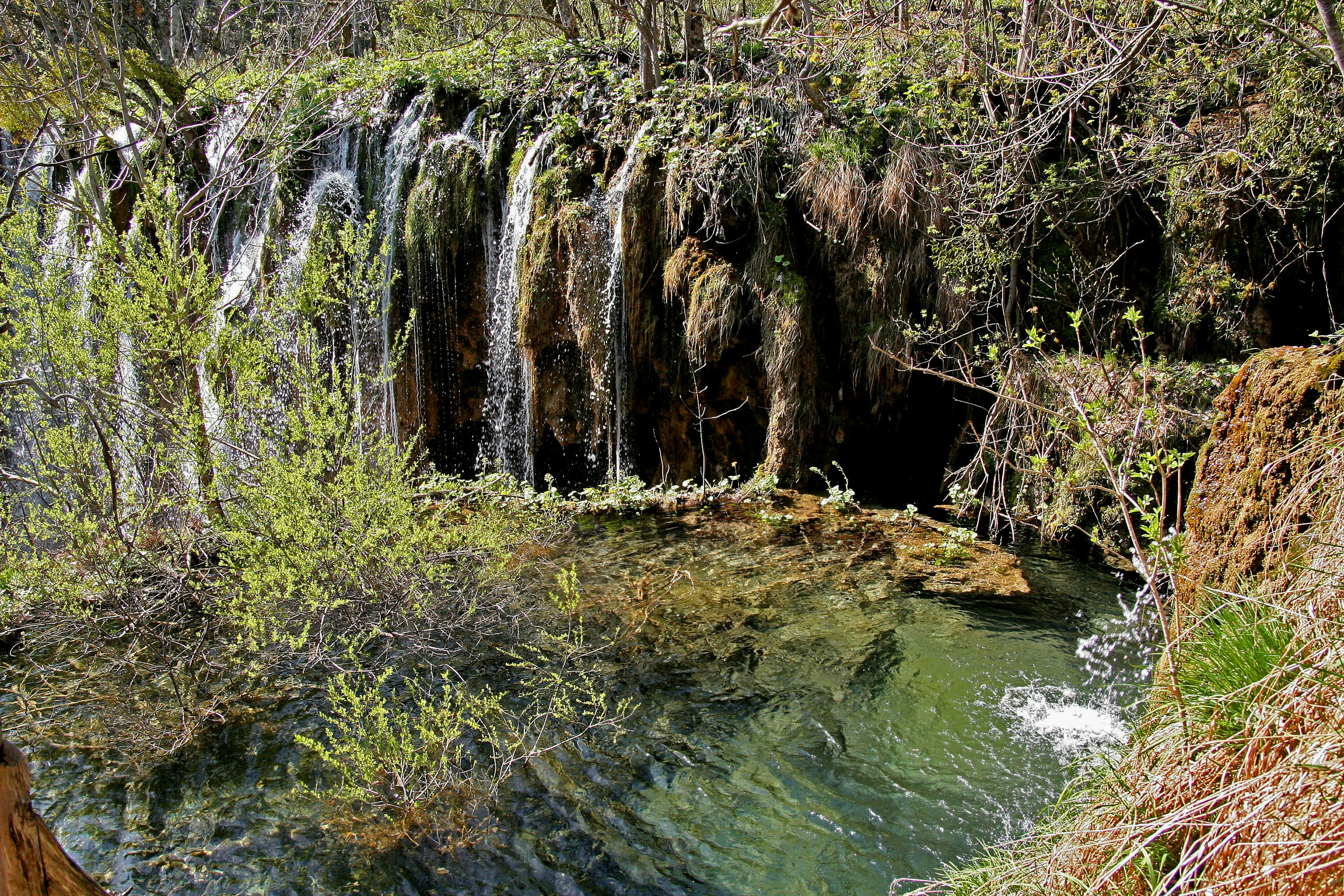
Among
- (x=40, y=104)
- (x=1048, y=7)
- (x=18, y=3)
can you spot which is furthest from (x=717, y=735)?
(x=18, y=3)

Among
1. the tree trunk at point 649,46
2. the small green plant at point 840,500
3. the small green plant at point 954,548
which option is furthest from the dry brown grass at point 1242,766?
the tree trunk at point 649,46

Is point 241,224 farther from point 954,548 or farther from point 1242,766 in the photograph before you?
point 1242,766

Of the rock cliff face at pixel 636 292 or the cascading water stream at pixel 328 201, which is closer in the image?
the rock cliff face at pixel 636 292

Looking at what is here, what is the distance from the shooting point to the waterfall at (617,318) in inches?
306

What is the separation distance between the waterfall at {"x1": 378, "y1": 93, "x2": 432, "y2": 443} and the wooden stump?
7.01 meters

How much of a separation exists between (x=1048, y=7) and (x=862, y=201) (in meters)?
2.08

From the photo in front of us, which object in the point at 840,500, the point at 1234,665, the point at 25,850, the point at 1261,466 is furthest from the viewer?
the point at 840,500

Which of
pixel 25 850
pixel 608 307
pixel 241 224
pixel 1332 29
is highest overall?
pixel 241 224

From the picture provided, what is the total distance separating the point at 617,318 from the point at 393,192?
3134mm

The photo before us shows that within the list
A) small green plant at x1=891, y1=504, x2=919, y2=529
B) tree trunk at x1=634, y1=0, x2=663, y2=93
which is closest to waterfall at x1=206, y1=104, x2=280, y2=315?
tree trunk at x1=634, y1=0, x2=663, y2=93

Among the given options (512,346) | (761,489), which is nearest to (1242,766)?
(761,489)

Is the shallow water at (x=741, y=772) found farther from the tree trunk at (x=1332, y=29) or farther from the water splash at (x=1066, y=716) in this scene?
the tree trunk at (x=1332, y=29)

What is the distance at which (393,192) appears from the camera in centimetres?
858

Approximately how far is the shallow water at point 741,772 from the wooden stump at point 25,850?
175cm
